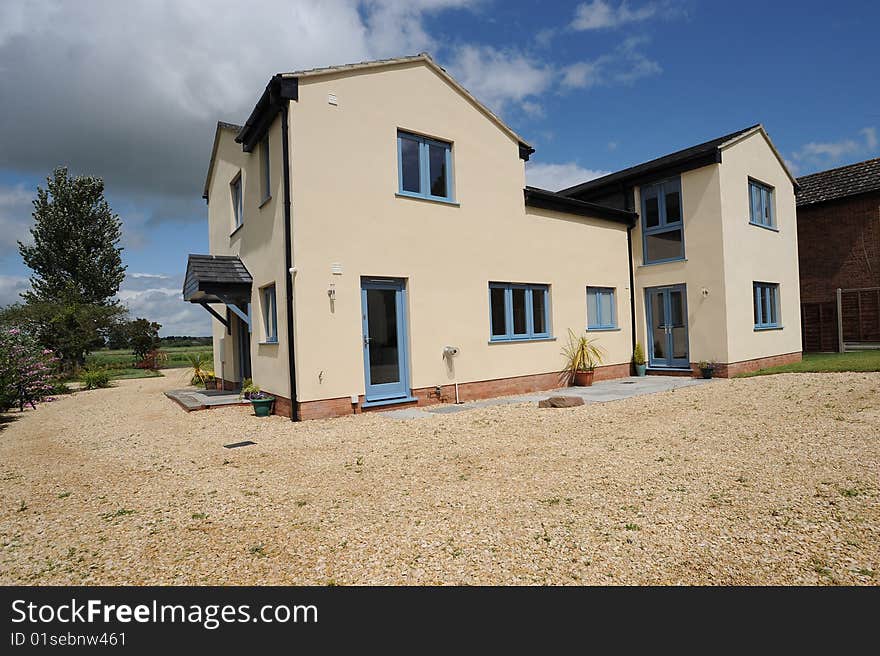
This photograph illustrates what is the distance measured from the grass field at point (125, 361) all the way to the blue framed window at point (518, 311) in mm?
14606

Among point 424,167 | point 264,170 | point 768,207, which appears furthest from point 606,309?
point 264,170

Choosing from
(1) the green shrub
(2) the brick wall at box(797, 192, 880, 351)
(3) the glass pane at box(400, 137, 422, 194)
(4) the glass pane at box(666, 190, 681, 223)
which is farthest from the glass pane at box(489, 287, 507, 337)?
(1) the green shrub

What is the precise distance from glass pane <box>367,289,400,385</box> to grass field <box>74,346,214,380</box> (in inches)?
557

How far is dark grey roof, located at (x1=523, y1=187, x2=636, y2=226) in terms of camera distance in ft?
39.8

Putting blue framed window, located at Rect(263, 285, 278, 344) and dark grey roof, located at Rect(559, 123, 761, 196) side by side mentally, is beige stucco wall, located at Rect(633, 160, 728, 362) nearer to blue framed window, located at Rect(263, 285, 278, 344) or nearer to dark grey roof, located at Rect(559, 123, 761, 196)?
dark grey roof, located at Rect(559, 123, 761, 196)

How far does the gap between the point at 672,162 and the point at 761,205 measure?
3607mm

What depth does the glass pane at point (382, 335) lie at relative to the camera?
9492 mm

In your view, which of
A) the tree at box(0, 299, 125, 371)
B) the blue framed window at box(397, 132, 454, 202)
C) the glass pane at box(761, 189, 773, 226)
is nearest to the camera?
the blue framed window at box(397, 132, 454, 202)

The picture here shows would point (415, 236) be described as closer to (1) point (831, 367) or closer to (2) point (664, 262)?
(2) point (664, 262)

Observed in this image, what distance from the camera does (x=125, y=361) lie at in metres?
25.7

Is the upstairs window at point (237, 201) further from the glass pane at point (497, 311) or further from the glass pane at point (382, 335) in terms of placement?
the glass pane at point (497, 311)

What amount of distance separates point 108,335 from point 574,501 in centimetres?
2494

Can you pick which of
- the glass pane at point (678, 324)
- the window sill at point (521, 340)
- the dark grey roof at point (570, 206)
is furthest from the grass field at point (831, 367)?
the dark grey roof at point (570, 206)

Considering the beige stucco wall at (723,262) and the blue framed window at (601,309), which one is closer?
the beige stucco wall at (723,262)
